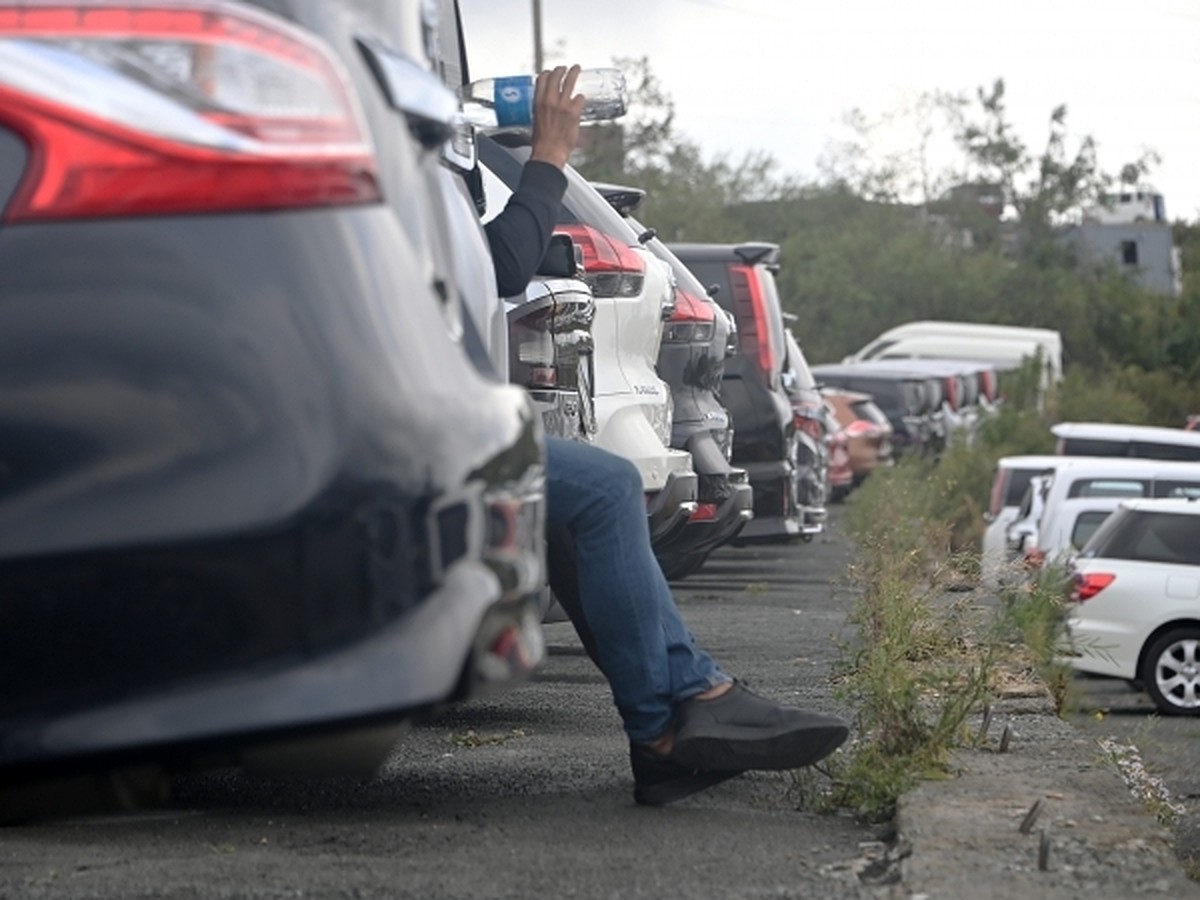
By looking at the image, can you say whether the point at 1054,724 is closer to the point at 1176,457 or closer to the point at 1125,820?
the point at 1125,820

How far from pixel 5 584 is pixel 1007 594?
204 inches

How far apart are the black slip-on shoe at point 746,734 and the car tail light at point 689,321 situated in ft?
12.7

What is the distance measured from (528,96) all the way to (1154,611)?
44.3 ft

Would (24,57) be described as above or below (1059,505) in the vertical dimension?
above

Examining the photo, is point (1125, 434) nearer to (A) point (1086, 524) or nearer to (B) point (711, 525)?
(A) point (1086, 524)

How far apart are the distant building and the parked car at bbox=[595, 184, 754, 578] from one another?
7539 cm

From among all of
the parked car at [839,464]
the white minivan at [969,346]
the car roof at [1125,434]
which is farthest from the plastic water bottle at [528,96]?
the white minivan at [969,346]

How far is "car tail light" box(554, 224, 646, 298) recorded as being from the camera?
7316 millimetres

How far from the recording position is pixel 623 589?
4.63 metres

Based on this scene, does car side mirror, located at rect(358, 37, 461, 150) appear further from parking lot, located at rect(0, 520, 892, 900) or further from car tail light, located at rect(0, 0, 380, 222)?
parking lot, located at rect(0, 520, 892, 900)

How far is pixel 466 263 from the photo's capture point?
3109mm

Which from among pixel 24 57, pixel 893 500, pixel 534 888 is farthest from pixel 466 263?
pixel 893 500

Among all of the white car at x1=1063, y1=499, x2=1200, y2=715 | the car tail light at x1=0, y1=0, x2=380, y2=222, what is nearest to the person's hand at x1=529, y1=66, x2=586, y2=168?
the car tail light at x1=0, y1=0, x2=380, y2=222

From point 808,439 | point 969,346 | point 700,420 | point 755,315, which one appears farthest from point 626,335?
point 969,346
